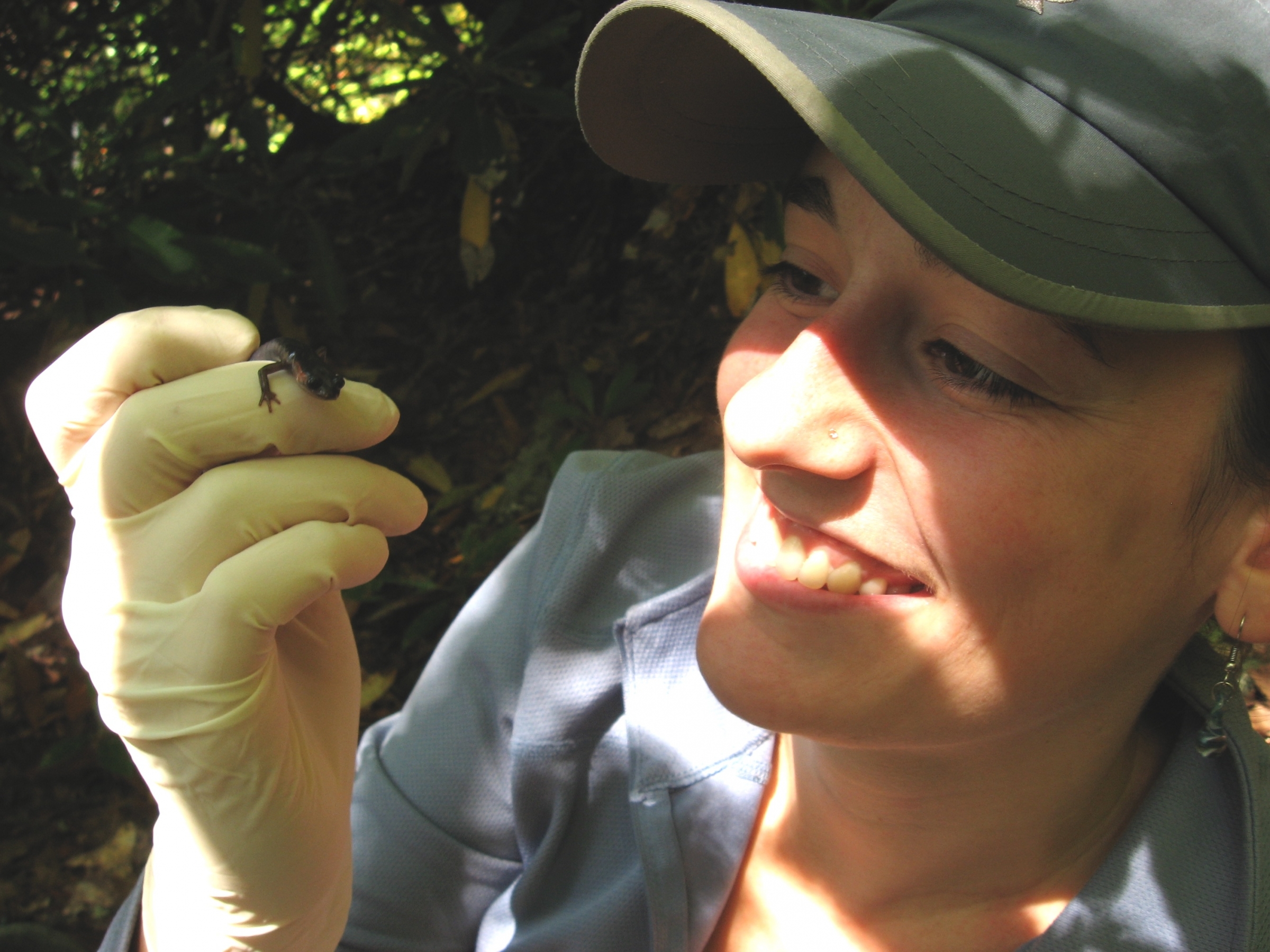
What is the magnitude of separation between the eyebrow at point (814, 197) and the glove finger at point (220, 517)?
685mm

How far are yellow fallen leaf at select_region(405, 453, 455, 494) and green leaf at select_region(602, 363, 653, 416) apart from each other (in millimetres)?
575

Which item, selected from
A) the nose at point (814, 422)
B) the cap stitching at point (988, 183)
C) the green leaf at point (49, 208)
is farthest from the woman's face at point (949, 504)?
the green leaf at point (49, 208)

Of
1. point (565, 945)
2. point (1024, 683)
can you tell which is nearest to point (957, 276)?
point (1024, 683)

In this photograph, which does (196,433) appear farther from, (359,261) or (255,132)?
(359,261)

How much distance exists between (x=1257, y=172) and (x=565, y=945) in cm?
150

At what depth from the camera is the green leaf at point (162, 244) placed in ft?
7.22

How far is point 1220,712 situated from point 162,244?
89.3 inches

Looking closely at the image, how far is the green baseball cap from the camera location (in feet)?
3.11

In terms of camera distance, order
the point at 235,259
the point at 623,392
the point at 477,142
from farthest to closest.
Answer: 1. the point at 623,392
2. the point at 477,142
3. the point at 235,259

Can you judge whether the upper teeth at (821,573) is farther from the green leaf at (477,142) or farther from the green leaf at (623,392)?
the green leaf at (623,392)

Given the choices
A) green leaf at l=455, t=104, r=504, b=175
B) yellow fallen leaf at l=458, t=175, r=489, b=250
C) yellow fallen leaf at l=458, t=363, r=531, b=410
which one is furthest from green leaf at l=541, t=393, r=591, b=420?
green leaf at l=455, t=104, r=504, b=175

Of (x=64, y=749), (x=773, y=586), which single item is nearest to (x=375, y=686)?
(x=64, y=749)

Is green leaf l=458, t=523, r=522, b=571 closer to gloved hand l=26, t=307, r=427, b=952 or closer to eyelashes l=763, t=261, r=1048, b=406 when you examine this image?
gloved hand l=26, t=307, r=427, b=952

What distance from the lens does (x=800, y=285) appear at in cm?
136
